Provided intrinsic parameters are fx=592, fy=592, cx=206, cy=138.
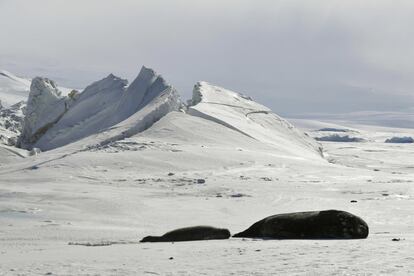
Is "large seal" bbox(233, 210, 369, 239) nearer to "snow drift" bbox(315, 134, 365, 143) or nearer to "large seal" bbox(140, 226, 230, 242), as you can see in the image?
"large seal" bbox(140, 226, 230, 242)

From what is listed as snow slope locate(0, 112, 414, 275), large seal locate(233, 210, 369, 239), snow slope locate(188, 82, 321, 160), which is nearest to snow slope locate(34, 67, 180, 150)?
snow slope locate(188, 82, 321, 160)

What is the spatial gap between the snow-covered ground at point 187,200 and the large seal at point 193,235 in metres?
0.73

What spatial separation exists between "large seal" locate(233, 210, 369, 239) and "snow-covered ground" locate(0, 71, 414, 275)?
547 mm

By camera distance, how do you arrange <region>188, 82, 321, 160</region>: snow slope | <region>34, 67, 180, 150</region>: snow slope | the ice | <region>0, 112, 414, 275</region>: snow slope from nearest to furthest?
<region>0, 112, 414, 275</region>: snow slope → <region>188, 82, 321, 160</region>: snow slope → <region>34, 67, 180, 150</region>: snow slope → the ice

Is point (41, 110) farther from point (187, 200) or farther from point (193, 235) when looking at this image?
point (193, 235)

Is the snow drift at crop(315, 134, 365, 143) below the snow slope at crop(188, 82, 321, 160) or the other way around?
the other way around

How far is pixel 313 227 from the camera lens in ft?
43.8

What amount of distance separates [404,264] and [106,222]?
1323 cm

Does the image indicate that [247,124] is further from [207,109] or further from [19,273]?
[19,273]

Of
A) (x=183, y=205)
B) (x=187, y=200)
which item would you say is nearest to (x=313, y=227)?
(x=183, y=205)

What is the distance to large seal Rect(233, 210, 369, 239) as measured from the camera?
12977 mm

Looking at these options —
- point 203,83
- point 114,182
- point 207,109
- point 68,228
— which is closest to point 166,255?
point 68,228

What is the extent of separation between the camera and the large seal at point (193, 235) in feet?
46.6

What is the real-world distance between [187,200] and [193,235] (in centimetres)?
1205
